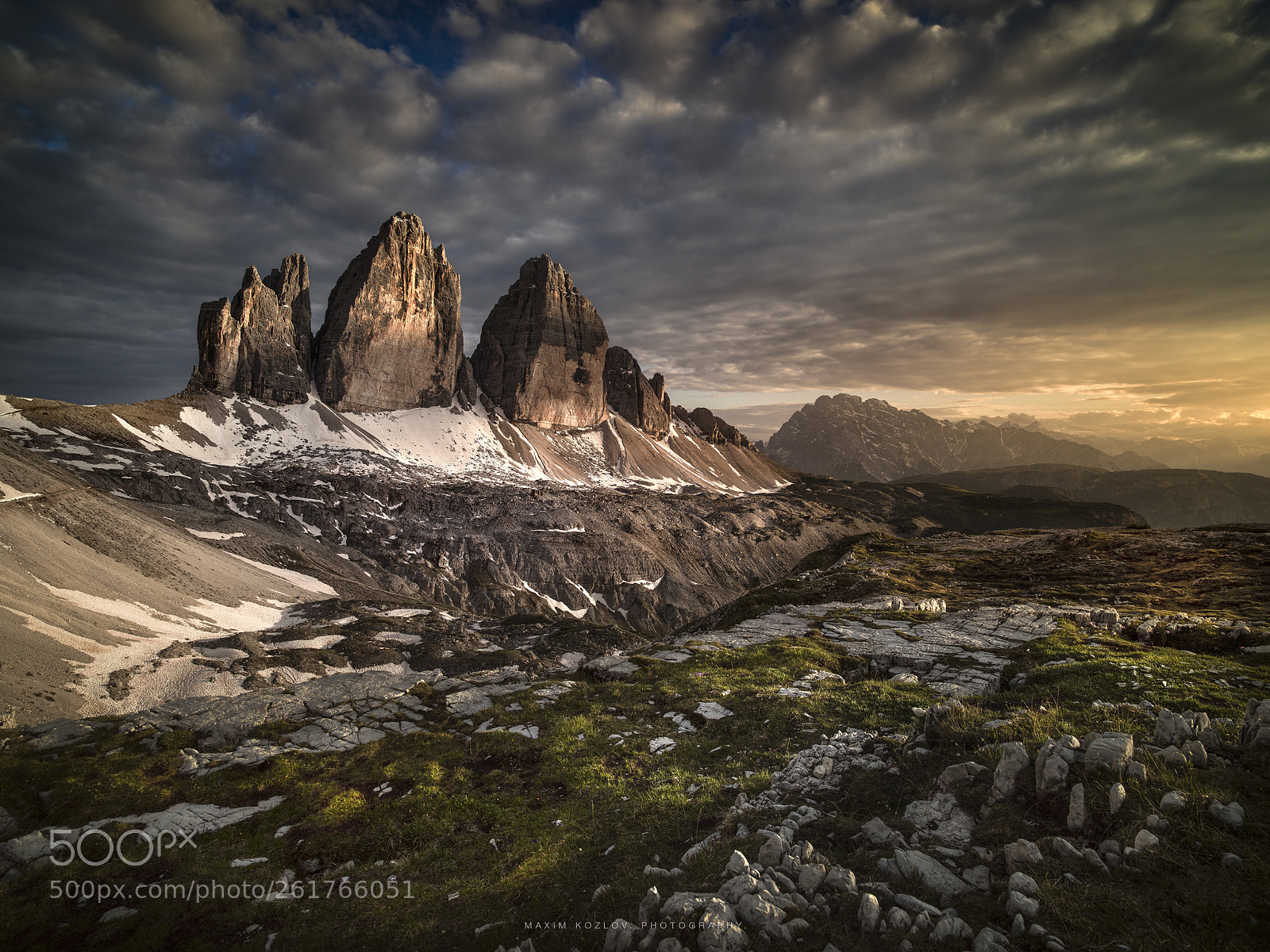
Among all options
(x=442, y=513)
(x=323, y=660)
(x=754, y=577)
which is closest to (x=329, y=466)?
(x=442, y=513)

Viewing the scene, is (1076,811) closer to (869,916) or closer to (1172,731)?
(1172,731)

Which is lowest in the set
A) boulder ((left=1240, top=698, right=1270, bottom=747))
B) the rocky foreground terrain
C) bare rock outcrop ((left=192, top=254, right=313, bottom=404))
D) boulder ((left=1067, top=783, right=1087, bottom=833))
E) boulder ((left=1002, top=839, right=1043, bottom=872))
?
the rocky foreground terrain

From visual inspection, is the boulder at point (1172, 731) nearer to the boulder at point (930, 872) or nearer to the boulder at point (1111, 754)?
the boulder at point (1111, 754)

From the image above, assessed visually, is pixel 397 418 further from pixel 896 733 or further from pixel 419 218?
pixel 896 733

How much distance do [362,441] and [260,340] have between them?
3944 centimetres

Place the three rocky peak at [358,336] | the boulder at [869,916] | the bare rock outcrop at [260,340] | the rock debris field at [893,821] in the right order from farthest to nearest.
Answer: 1. the three rocky peak at [358,336]
2. the bare rock outcrop at [260,340]
3. the rock debris field at [893,821]
4. the boulder at [869,916]

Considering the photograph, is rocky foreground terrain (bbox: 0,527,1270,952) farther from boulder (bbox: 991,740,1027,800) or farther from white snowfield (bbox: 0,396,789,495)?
white snowfield (bbox: 0,396,789,495)

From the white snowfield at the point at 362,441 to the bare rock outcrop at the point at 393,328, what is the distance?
7523mm

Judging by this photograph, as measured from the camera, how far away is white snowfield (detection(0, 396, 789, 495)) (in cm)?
10512

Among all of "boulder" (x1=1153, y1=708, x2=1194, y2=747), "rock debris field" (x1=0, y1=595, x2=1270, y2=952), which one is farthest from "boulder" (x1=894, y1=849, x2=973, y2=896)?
"boulder" (x1=1153, y1=708, x2=1194, y2=747)

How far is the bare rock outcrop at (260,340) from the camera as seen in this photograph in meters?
131

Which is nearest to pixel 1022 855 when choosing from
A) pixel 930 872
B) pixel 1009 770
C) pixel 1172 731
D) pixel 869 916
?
pixel 930 872

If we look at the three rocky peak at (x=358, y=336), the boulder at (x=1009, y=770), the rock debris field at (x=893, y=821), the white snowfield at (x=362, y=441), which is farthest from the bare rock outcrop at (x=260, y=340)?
the boulder at (x=1009, y=770)

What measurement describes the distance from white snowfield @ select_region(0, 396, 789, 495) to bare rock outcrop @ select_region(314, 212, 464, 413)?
7.52 metres
